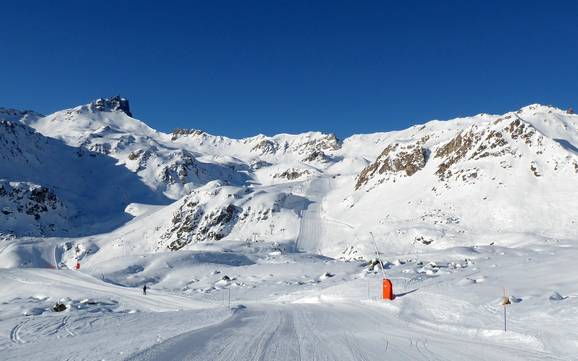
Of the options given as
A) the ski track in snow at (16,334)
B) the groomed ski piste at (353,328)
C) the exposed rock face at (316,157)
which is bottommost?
the ski track in snow at (16,334)

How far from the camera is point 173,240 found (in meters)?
86.8

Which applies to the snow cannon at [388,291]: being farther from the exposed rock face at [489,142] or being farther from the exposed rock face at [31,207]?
the exposed rock face at [31,207]

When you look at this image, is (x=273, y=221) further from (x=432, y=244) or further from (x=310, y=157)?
(x=310, y=157)

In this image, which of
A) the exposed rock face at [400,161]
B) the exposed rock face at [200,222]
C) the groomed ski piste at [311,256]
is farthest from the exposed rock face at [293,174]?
the exposed rock face at [200,222]

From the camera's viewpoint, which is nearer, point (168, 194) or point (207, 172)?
point (168, 194)

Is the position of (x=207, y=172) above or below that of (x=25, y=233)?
above

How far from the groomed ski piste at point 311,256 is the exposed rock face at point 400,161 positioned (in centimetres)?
41

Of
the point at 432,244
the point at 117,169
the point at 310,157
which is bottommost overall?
the point at 432,244

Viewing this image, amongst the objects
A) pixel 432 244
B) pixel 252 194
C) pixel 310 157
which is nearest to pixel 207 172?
pixel 310 157


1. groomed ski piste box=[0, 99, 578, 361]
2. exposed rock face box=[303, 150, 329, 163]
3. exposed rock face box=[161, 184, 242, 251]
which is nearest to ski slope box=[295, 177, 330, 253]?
groomed ski piste box=[0, 99, 578, 361]

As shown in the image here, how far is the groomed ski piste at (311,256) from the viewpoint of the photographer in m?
9.13

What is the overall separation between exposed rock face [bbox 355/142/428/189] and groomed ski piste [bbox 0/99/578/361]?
1.34ft

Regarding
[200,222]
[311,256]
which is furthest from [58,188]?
[311,256]

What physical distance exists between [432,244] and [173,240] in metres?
52.4
